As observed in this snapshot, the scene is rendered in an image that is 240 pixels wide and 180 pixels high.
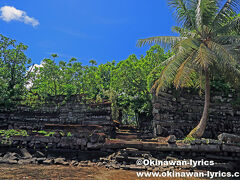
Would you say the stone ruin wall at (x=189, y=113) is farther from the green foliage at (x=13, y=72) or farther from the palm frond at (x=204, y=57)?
the green foliage at (x=13, y=72)

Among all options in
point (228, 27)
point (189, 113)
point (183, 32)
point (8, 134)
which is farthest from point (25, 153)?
point (228, 27)

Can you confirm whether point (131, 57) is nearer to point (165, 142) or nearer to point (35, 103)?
point (35, 103)

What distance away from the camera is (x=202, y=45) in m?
9.40

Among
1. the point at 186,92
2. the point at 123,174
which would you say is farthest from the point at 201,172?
the point at 186,92

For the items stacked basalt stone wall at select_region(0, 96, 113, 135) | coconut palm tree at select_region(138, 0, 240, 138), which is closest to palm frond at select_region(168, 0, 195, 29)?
coconut palm tree at select_region(138, 0, 240, 138)

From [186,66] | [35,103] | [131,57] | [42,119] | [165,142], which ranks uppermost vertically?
[131,57]

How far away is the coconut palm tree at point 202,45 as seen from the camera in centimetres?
911

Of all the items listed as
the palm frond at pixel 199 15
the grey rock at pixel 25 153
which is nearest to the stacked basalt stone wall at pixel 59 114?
the grey rock at pixel 25 153

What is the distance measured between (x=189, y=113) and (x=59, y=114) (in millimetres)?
9248

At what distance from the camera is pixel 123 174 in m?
6.40

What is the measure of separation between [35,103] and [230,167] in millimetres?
13035

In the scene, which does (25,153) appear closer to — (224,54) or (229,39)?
(224,54)

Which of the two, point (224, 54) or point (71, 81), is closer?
point (224, 54)

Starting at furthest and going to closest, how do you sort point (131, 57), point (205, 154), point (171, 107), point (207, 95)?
point (131, 57), point (171, 107), point (207, 95), point (205, 154)
